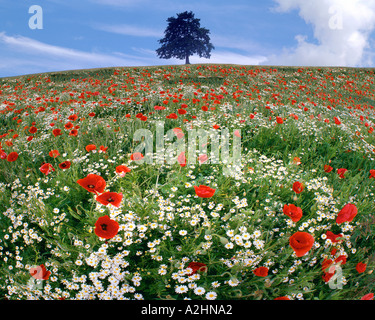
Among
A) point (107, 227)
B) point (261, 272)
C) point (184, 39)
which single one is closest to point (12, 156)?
point (107, 227)

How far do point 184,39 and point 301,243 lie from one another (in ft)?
122

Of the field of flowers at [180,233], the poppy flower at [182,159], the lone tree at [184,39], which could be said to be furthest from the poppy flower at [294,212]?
the lone tree at [184,39]

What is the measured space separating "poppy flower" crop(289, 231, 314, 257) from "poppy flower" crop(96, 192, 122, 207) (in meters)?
1.32

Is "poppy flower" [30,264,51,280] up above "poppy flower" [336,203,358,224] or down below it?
below

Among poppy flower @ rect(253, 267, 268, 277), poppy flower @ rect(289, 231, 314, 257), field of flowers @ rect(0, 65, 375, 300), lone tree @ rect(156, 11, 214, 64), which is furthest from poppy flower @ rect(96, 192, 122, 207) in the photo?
lone tree @ rect(156, 11, 214, 64)

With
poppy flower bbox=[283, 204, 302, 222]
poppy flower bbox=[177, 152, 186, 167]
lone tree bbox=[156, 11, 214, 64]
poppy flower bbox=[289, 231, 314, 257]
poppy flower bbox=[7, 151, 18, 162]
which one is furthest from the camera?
lone tree bbox=[156, 11, 214, 64]

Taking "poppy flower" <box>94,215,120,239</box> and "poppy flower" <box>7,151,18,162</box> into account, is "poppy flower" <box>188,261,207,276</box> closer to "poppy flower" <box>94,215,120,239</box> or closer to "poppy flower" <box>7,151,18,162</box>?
"poppy flower" <box>94,215,120,239</box>

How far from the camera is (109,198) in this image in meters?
2.12

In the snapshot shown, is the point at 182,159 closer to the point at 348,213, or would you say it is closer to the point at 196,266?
the point at 196,266

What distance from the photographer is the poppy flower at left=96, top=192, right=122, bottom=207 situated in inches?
81.0

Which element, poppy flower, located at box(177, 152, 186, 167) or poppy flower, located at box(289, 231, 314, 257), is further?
poppy flower, located at box(177, 152, 186, 167)
